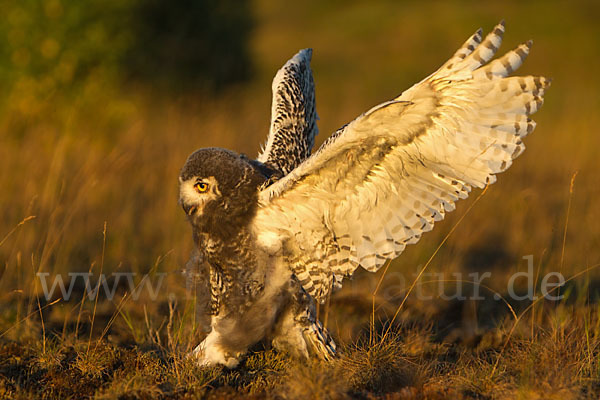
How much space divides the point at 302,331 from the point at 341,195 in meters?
0.87

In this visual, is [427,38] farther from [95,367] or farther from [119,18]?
[95,367]

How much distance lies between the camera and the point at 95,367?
350 cm

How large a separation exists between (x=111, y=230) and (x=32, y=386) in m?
2.79

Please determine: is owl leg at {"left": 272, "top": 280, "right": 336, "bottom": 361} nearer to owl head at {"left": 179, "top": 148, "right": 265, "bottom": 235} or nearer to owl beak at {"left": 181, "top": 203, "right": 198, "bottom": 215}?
owl head at {"left": 179, "top": 148, "right": 265, "bottom": 235}

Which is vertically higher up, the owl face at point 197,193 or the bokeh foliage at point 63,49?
the bokeh foliage at point 63,49

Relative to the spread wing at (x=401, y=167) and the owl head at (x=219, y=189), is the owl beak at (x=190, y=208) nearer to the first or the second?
→ the owl head at (x=219, y=189)

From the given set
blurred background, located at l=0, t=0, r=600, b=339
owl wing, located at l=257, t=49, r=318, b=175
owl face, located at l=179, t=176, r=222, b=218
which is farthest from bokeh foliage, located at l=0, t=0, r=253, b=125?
owl face, located at l=179, t=176, r=222, b=218

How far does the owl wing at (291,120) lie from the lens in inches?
167

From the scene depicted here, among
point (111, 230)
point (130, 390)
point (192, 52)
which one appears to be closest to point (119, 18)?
point (192, 52)

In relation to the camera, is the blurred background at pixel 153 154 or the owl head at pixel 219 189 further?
the blurred background at pixel 153 154

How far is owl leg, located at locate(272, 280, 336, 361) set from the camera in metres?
3.50

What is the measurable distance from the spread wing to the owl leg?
0.42 feet

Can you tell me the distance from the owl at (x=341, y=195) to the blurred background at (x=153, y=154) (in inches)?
26.5

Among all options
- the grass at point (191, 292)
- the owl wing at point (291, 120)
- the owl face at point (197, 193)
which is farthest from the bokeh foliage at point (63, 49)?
the owl face at point (197, 193)
